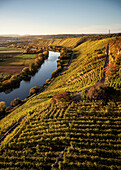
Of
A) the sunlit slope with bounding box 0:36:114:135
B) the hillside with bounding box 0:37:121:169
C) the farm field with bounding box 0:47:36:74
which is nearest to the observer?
the hillside with bounding box 0:37:121:169

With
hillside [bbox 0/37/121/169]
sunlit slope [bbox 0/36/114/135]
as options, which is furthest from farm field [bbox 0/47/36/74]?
hillside [bbox 0/37/121/169]

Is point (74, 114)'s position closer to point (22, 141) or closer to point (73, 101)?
point (73, 101)

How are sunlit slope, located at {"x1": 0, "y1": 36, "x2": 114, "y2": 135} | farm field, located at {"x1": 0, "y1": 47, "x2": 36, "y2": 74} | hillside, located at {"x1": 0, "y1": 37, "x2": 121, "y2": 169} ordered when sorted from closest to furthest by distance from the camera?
1. hillside, located at {"x1": 0, "y1": 37, "x2": 121, "y2": 169}
2. sunlit slope, located at {"x1": 0, "y1": 36, "x2": 114, "y2": 135}
3. farm field, located at {"x1": 0, "y1": 47, "x2": 36, "y2": 74}

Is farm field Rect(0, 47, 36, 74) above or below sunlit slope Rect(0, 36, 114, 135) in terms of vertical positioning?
above

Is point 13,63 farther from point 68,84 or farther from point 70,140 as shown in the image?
point 70,140

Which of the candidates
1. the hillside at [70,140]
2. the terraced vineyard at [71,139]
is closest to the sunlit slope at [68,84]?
the hillside at [70,140]

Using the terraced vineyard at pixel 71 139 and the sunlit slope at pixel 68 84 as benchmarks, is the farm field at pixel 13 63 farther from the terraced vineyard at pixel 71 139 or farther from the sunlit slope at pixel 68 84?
the terraced vineyard at pixel 71 139

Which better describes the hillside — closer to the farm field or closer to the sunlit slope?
the sunlit slope

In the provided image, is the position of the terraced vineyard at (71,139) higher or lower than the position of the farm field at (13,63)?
lower

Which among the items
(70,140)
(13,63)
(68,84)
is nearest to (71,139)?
(70,140)

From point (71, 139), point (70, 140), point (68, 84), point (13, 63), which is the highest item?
point (13, 63)

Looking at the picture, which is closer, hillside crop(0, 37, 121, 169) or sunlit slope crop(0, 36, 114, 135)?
hillside crop(0, 37, 121, 169)

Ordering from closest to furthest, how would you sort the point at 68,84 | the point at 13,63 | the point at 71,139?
the point at 71,139 → the point at 68,84 → the point at 13,63
